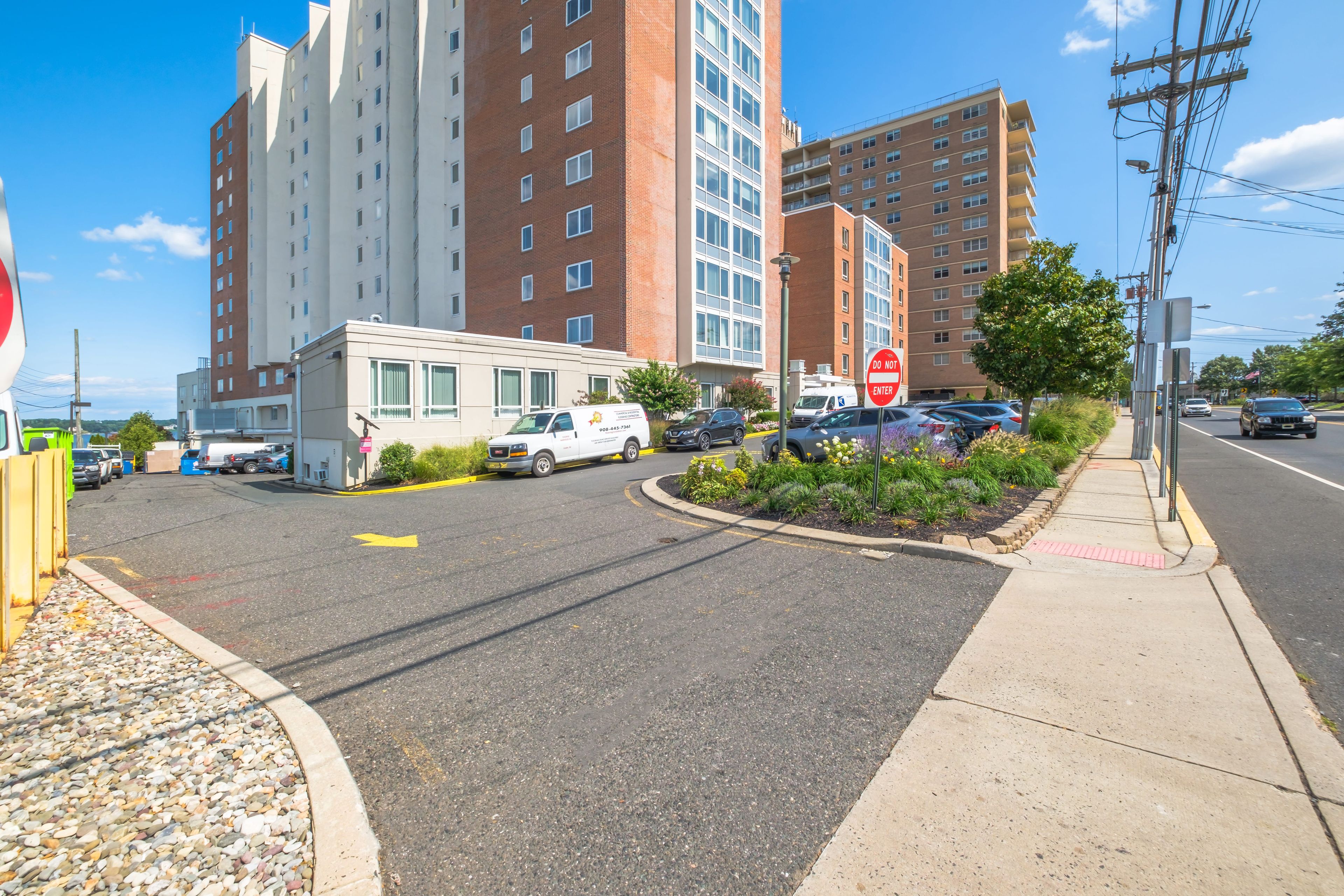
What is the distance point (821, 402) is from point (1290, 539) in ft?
68.2

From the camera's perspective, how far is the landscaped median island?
861cm

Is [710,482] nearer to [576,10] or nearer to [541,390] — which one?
[541,390]

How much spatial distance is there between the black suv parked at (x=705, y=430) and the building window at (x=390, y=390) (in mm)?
10006

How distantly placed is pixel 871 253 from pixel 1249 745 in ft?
191

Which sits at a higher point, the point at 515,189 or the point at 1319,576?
the point at 515,189

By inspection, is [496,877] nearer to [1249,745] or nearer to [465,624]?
[465,624]

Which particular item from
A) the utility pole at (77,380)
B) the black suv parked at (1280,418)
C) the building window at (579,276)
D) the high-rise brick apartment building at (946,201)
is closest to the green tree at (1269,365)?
the high-rise brick apartment building at (946,201)

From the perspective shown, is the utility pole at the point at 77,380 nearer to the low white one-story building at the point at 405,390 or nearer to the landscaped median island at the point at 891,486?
the low white one-story building at the point at 405,390

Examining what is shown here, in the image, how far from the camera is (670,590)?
624 centimetres

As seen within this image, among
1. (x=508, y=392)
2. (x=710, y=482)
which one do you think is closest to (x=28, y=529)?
(x=710, y=482)

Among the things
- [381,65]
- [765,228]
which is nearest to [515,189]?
[765,228]

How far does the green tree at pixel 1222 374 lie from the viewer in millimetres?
125125

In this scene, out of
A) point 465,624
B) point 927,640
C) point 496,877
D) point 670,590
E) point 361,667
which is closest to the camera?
point 496,877

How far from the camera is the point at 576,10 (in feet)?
104
